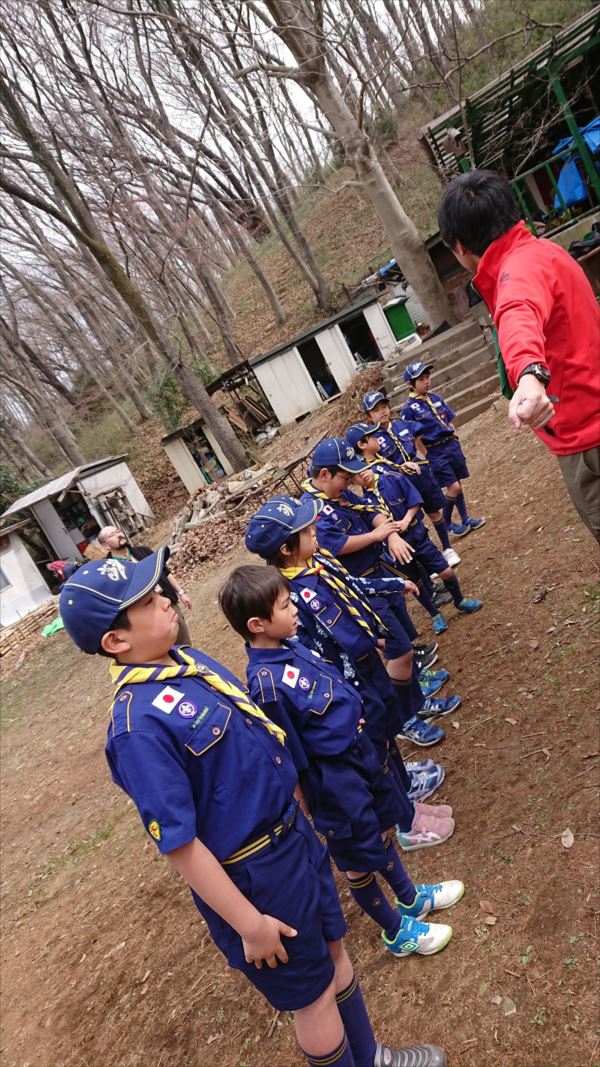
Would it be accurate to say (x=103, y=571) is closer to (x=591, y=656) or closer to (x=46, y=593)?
(x=591, y=656)

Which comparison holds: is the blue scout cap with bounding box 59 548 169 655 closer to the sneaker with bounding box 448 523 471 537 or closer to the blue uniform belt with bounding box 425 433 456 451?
the blue uniform belt with bounding box 425 433 456 451

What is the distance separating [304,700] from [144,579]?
804mm

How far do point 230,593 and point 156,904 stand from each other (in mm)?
3229

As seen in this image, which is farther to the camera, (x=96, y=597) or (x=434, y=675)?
(x=434, y=675)

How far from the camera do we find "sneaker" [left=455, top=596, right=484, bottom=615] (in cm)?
509

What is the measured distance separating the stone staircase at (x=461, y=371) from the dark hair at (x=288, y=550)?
865 cm

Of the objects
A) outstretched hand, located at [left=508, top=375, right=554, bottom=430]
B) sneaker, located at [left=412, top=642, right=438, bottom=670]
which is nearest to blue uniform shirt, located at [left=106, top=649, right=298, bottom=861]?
outstretched hand, located at [left=508, top=375, right=554, bottom=430]

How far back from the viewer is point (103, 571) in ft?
5.89

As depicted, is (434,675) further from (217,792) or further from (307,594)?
(217,792)

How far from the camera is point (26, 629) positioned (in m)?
20.2

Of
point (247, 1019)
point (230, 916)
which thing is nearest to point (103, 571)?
point (230, 916)

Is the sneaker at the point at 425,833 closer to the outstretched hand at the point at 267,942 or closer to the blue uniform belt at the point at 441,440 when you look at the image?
the outstretched hand at the point at 267,942

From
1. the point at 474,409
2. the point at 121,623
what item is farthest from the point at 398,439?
the point at 474,409

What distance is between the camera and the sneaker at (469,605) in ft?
16.7
